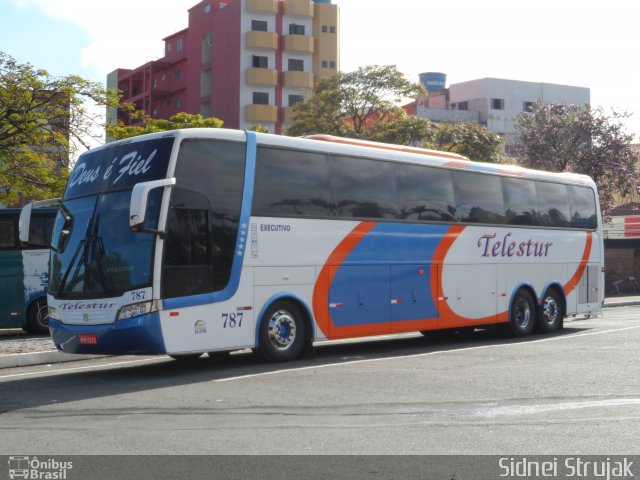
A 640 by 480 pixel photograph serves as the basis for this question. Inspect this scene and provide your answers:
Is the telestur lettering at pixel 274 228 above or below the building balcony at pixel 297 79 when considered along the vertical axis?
below

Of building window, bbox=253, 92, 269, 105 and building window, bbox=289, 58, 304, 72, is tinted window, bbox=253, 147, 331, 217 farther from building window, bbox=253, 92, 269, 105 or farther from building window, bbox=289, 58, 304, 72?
building window, bbox=289, 58, 304, 72

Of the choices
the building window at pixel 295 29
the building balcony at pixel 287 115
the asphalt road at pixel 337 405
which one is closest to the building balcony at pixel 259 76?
the building balcony at pixel 287 115

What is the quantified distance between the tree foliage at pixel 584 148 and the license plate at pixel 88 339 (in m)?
33.8

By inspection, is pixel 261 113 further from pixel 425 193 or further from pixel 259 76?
pixel 425 193

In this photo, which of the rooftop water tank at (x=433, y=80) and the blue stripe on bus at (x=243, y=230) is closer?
the blue stripe on bus at (x=243, y=230)

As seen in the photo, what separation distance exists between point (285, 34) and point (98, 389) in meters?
62.2

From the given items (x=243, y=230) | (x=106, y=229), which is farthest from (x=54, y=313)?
(x=243, y=230)

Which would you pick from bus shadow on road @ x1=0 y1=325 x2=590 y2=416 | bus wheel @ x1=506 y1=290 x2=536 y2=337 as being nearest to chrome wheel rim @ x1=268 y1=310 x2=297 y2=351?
bus shadow on road @ x1=0 y1=325 x2=590 y2=416

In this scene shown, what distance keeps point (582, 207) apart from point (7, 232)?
45.0 feet

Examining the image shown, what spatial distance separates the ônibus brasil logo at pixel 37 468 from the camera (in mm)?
6699

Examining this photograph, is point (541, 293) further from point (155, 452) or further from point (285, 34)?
point (285, 34)

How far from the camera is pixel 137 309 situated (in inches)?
482

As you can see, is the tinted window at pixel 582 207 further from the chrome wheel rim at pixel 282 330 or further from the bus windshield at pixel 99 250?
the bus windshield at pixel 99 250

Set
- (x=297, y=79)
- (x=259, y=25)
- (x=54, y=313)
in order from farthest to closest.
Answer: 1. (x=297, y=79)
2. (x=259, y=25)
3. (x=54, y=313)
